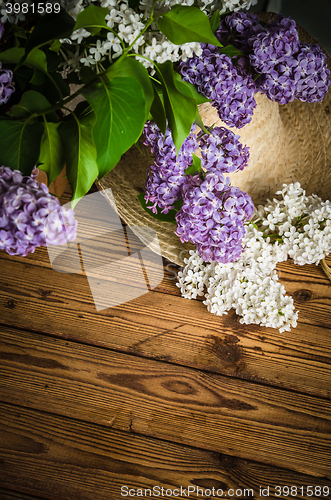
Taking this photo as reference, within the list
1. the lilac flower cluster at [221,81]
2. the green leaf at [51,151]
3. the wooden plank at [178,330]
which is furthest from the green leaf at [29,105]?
the wooden plank at [178,330]

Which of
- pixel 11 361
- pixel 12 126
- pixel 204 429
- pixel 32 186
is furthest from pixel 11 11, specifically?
pixel 204 429

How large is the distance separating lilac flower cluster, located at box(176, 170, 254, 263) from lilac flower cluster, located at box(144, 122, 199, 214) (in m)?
0.03

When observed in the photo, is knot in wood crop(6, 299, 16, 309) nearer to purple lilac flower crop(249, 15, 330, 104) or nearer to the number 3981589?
the number 3981589

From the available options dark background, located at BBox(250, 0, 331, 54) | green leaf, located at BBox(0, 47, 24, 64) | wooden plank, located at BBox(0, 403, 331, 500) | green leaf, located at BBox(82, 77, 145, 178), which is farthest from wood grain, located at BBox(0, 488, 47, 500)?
dark background, located at BBox(250, 0, 331, 54)

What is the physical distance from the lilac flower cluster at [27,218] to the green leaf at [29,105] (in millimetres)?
128

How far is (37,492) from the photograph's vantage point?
2.61ft

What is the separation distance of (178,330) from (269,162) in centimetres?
50

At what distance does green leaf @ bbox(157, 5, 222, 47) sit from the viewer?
48cm

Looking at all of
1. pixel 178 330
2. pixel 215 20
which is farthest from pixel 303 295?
pixel 215 20

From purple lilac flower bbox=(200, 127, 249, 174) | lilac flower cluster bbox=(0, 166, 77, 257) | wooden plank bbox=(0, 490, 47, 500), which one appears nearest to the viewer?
lilac flower cluster bbox=(0, 166, 77, 257)

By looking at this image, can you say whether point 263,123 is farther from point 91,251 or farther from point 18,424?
point 18,424

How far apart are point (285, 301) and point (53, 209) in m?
0.66

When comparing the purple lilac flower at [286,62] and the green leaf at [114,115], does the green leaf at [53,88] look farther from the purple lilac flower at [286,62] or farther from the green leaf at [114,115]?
the purple lilac flower at [286,62]

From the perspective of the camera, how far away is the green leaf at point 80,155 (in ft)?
1.66
